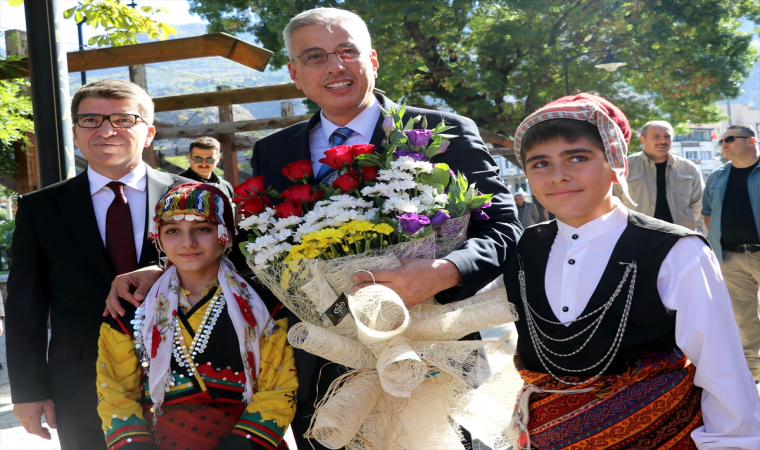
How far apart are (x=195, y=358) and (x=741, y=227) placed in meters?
5.07

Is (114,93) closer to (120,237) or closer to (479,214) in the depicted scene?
(120,237)

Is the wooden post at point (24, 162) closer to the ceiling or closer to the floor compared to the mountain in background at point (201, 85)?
closer to the floor

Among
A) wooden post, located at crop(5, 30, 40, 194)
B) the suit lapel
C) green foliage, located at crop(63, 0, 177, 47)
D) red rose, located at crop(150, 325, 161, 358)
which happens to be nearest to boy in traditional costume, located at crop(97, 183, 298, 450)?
red rose, located at crop(150, 325, 161, 358)

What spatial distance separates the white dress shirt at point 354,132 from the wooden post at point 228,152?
306 inches

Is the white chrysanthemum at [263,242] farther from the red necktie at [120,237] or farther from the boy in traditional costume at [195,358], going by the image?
the red necktie at [120,237]

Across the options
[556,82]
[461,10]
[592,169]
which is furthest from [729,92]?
[592,169]

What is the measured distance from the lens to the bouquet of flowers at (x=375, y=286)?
1.82m

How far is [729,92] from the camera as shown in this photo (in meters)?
15.9

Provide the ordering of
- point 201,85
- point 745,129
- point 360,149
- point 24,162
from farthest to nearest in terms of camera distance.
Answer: point 201,85 < point 24,162 < point 745,129 < point 360,149

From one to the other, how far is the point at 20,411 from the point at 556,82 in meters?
15.6

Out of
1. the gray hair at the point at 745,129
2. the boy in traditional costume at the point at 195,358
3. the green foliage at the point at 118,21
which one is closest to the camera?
the boy in traditional costume at the point at 195,358

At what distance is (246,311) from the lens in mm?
2377

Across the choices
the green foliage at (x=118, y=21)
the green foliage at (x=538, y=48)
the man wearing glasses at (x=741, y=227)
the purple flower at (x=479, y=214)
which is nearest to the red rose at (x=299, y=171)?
the purple flower at (x=479, y=214)

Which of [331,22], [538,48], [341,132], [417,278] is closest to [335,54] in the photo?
[331,22]
